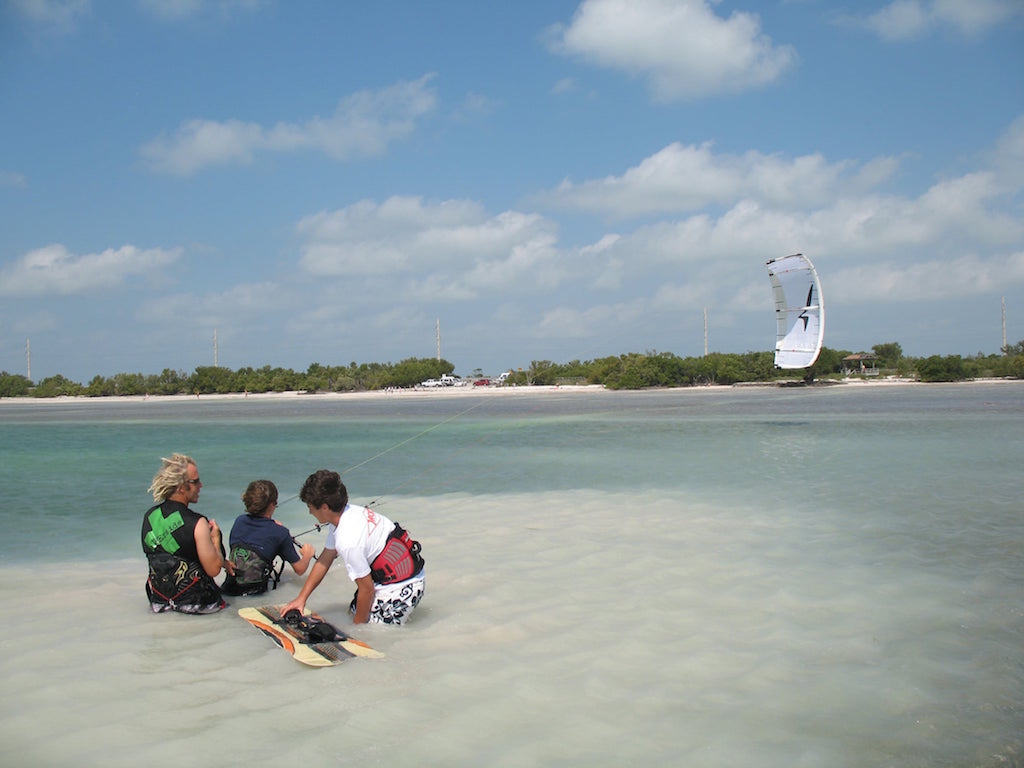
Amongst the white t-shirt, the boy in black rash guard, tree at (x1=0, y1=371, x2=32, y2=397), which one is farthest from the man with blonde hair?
tree at (x1=0, y1=371, x2=32, y2=397)

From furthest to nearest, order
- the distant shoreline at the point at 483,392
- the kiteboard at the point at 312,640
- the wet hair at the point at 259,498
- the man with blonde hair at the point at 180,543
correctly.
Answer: the distant shoreline at the point at 483,392 → the wet hair at the point at 259,498 → the man with blonde hair at the point at 180,543 → the kiteboard at the point at 312,640

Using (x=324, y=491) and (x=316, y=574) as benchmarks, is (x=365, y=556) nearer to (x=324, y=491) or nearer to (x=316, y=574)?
(x=316, y=574)

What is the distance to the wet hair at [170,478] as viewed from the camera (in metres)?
4.83

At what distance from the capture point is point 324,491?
439 centimetres

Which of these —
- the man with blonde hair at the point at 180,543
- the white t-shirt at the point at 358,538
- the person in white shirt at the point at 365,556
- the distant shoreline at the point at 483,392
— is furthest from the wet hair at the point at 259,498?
the distant shoreline at the point at 483,392

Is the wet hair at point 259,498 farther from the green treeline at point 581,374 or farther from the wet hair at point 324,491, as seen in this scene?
the green treeline at point 581,374

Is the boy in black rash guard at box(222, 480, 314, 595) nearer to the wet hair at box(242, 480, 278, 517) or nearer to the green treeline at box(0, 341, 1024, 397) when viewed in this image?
the wet hair at box(242, 480, 278, 517)

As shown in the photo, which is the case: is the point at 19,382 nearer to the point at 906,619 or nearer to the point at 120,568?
the point at 120,568

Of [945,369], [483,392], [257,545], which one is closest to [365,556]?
[257,545]

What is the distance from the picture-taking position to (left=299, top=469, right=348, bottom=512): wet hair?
4.38 metres

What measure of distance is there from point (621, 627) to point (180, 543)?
2.92 metres

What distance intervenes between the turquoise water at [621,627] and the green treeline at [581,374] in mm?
45509

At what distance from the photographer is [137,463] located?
638 inches

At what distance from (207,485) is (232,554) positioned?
25.8ft
